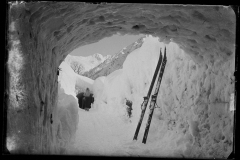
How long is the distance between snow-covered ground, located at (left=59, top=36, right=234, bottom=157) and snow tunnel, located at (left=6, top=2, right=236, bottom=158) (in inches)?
1.3

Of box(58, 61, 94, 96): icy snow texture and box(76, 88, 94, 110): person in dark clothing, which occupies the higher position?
box(58, 61, 94, 96): icy snow texture

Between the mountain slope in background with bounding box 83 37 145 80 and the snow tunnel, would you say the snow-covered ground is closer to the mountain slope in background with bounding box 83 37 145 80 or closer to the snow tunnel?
the snow tunnel

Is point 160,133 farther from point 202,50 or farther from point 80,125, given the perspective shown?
point 80,125

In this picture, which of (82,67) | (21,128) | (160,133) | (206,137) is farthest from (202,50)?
(82,67)

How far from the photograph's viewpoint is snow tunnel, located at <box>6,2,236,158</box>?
1.90m

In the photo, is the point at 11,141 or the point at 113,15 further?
the point at 113,15

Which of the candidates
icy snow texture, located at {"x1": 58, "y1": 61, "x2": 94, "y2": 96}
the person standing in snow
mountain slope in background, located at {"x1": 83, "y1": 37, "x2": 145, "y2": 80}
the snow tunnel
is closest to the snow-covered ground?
the snow tunnel

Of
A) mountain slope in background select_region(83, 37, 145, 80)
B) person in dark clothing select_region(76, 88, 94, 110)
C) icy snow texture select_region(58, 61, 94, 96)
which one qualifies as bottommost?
person in dark clothing select_region(76, 88, 94, 110)

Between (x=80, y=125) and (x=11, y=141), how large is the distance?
8.24 m

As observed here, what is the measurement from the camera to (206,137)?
3.92 metres

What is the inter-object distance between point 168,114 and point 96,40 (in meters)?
3.80

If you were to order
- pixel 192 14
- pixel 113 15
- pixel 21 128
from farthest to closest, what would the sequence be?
1. pixel 113 15
2. pixel 192 14
3. pixel 21 128

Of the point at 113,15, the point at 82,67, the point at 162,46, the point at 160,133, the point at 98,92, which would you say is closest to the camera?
the point at 113,15

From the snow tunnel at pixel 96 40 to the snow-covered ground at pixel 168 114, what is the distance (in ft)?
0.11
